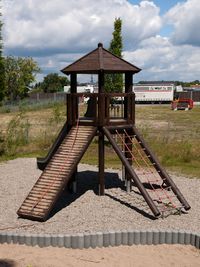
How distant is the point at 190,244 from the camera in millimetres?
8594

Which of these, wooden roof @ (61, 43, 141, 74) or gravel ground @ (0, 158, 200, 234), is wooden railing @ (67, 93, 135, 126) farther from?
gravel ground @ (0, 158, 200, 234)

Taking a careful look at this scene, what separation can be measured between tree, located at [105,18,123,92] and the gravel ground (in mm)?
6453

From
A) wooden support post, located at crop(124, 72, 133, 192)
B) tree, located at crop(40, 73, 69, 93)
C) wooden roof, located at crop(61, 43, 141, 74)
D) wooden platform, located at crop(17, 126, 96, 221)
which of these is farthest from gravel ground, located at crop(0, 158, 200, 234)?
tree, located at crop(40, 73, 69, 93)

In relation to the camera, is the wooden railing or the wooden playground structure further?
the wooden railing

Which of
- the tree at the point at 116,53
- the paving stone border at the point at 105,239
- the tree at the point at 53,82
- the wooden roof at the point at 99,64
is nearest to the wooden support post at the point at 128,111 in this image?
the wooden roof at the point at 99,64

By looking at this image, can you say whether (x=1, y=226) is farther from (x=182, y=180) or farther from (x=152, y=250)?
(x=182, y=180)

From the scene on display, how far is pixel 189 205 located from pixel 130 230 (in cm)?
285

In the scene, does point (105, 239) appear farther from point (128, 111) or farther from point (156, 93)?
point (156, 93)

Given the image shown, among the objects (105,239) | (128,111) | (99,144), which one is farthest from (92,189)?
(105,239)

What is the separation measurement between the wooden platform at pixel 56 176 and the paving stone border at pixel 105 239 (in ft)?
3.84

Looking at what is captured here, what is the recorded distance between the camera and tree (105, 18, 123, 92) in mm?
19750

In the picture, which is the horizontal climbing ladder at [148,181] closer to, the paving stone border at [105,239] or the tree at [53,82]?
the paving stone border at [105,239]

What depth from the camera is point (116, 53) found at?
20312 millimetres

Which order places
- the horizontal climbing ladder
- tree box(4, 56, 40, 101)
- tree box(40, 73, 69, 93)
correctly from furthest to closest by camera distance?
tree box(40, 73, 69, 93)
tree box(4, 56, 40, 101)
the horizontal climbing ladder
